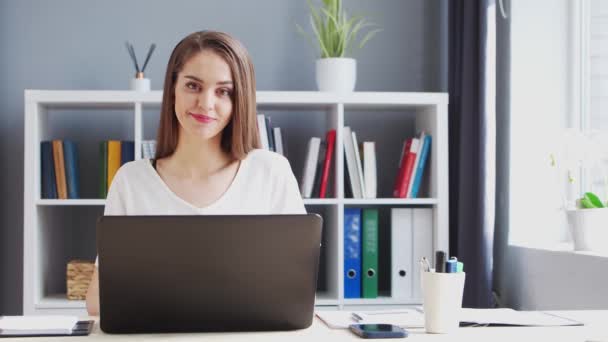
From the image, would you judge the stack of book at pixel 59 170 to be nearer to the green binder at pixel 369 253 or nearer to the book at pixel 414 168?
the green binder at pixel 369 253

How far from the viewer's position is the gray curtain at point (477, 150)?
10.0 ft

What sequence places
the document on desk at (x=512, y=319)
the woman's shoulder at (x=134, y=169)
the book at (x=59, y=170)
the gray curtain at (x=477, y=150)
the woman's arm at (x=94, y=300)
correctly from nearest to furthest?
Result: 1. the document on desk at (x=512, y=319)
2. the woman's arm at (x=94, y=300)
3. the woman's shoulder at (x=134, y=169)
4. the gray curtain at (x=477, y=150)
5. the book at (x=59, y=170)

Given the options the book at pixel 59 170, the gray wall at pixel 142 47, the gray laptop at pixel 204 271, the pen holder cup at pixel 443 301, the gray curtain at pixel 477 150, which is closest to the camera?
the gray laptop at pixel 204 271

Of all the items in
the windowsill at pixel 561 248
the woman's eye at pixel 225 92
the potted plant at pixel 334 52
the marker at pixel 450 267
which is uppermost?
the potted plant at pixel 334 52

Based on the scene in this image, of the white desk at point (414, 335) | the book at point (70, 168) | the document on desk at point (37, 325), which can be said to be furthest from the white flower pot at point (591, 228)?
the book at point (70, 168)

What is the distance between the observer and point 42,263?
3240 mm

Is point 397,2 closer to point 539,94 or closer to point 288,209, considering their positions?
point 539,94

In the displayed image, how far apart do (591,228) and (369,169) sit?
3.34 feet

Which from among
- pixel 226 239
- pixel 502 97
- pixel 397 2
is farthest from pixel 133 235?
pixel 397 2

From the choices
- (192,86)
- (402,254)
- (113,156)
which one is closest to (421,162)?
(402,254)

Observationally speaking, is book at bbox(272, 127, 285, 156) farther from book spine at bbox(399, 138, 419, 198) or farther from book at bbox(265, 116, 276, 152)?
book spine at bbox(399, 138, 419, 198)

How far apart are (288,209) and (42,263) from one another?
4.61ft

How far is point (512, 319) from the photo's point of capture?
64.1 inches

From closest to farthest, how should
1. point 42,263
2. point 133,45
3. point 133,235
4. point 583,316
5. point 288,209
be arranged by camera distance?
point 133,235
point 583,316
point 288,209
point 42,263
point 133,45
